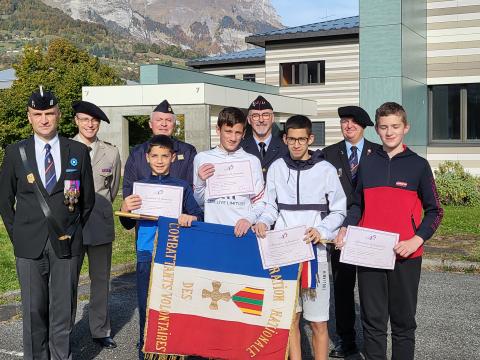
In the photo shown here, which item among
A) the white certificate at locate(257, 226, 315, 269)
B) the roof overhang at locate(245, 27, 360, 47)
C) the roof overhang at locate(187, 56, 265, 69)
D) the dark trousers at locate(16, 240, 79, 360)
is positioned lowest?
the dark trousers at locate(16, 240, 79, 360)

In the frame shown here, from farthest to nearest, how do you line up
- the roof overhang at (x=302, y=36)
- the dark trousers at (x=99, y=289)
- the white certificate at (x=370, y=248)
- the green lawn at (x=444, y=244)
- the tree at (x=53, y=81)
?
the tree at (x=53, y=81) → the roof overhang at (x=302, y=36) → the green lawn at (x=444, y=244) → the dark trousers at (x=99, y=289) → the white certificate at (x=370, y=248)

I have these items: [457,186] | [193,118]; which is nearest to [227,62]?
[193,118]

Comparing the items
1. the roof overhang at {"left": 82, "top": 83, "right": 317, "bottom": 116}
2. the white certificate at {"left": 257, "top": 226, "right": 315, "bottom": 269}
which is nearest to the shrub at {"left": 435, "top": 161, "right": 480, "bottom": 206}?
the white certificate at {"left": 257, "top": 226, "right": 315, "bottom": 269}

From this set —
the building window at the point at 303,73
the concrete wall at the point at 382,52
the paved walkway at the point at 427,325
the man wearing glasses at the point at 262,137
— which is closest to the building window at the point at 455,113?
the concrete wall at the point at 382,52

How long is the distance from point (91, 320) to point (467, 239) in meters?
7.84

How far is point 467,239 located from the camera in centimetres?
1149

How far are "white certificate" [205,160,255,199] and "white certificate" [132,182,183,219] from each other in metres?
0.30

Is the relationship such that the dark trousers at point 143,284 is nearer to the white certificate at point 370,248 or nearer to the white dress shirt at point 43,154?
the white dress shirt at point 43,154

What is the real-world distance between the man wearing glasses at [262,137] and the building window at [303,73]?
102 ft

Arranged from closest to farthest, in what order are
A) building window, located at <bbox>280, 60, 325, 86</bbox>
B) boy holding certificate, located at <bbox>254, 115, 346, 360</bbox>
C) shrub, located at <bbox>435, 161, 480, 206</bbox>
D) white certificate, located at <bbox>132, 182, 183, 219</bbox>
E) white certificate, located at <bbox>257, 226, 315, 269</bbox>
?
white certificate, located at <bbox>257, 226, 315, 269</bbox> < boy holding certificate, located at <bbox>254, 115, 346, 360</bbox> < white certificate, located at <bbox>132, 182, 183, 219</bbox> < shrub, located at <bbox>435, 161, 480, 206</bbox> < building window, located at <bbox>280, 60, 325, 86</bbox>

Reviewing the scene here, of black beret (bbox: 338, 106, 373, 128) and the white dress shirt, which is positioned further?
black beret (bbox: 338, 106, 373, 128)

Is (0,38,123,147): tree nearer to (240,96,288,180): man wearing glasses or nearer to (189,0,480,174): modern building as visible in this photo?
(189,0,480,174): modern building

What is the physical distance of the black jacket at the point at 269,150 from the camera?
5906 millimetres

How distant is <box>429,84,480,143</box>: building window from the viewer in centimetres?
1656
